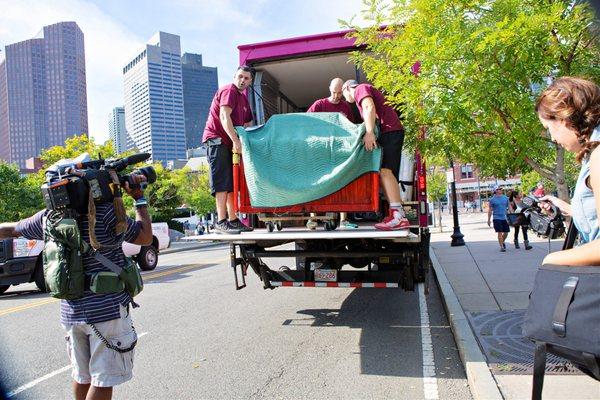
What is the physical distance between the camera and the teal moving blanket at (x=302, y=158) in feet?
16.3

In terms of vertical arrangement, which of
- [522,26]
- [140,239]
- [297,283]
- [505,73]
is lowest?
[297,283]

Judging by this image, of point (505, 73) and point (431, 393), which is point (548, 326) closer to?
point (431, 393)

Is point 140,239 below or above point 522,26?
below

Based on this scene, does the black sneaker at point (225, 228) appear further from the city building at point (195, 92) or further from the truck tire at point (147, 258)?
the city building at point (195, 92)

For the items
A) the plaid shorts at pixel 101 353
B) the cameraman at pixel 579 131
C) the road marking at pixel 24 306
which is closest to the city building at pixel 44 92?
the road marking at pixel 24 306

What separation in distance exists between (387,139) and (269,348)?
2617 millimetres

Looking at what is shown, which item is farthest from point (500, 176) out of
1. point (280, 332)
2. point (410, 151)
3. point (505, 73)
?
point (280, 332)

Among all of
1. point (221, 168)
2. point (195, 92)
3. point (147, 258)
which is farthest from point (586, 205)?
point (195, 92)

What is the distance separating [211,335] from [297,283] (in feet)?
4.12

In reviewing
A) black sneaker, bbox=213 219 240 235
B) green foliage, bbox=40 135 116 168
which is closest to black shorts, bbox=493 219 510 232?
black sneaker, bbox=213 219 240 235

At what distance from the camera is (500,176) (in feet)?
17.1

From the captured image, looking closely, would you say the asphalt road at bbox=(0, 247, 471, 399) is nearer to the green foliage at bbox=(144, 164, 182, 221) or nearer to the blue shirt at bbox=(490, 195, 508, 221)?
the blue shirt at bbox=(490, 195, 508, 221)

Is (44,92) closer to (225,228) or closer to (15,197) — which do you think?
(15,197)

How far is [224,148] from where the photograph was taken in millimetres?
5438
